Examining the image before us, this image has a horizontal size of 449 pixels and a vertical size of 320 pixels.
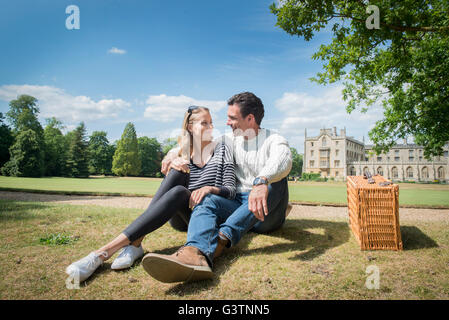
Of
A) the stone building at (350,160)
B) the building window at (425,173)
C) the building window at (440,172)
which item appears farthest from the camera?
the stone building at (350,160)

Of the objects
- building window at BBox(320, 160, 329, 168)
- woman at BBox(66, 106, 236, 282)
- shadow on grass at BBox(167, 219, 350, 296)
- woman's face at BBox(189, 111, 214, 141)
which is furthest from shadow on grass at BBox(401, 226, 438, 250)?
building window at BBox(320, 160, 329, 168)

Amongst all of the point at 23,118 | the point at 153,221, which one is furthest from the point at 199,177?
the point at 23,118

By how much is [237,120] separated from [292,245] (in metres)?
1.67

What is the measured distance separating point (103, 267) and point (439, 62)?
14.6 metres

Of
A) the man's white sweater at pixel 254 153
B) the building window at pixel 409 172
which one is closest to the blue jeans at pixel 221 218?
the man's white sweater at pixel 254 153

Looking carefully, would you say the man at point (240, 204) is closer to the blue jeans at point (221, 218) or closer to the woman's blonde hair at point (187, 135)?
the blue jeans at point (221, 218)

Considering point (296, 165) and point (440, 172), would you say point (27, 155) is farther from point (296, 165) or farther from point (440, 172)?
point (440, 172)

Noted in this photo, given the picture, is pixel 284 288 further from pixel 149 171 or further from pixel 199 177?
pixel 149 171

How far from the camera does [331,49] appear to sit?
8.62 m

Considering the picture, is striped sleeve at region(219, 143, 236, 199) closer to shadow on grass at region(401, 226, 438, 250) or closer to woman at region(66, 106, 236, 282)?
woman at region(66, 106, 236, 282)

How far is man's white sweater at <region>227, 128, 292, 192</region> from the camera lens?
2809 mm

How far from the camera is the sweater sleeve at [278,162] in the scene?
8.14 ft

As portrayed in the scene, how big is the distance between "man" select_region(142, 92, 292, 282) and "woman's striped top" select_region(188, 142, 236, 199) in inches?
7.1

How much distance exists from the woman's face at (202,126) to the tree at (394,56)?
156 inches
